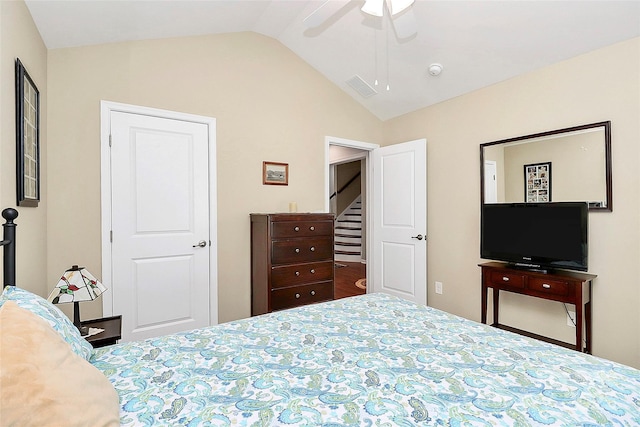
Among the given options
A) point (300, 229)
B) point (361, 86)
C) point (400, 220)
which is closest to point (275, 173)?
point (300, 229)

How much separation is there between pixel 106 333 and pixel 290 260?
1.57 metres

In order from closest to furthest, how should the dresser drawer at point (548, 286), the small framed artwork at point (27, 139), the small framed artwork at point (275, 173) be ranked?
the small framed artwork at point (27, 139), the dresser drawer at point (548, 286), the small framed artwork at point (275, 173)

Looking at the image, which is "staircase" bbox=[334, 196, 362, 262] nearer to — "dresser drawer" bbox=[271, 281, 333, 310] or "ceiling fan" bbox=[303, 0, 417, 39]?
"dresser drawer" bbox=[271, 281, 333, 310]

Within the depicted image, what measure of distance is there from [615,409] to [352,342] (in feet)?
2.86

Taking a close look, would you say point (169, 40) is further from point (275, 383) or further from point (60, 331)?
point (275, 383)

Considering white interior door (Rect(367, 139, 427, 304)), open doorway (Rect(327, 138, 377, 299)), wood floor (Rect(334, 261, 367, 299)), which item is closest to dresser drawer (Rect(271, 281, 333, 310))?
white interior door (Rect(367, 139, 427, 304))

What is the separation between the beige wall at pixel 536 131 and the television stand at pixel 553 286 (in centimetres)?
9

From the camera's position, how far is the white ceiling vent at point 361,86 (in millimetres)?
3796

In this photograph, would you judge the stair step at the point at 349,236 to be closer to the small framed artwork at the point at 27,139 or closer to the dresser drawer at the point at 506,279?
the dresser drawer at the point at 506,279

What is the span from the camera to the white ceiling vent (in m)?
3.80

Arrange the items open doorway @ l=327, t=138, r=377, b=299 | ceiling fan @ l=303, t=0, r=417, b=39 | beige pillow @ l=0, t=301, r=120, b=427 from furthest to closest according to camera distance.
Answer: open doorway @ l=327, t=138, r=377, b=299, ceiling fan @ l=303, t=0, r=417, b=39, beige pillow @ l=0, t=301, r=120, b=427

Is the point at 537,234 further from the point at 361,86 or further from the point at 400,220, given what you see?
the point at 361,86

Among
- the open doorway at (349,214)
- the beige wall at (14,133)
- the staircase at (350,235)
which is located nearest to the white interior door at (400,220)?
the open doorway at (349,214)

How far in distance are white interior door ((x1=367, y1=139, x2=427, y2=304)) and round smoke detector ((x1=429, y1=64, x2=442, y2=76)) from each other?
70 cm
